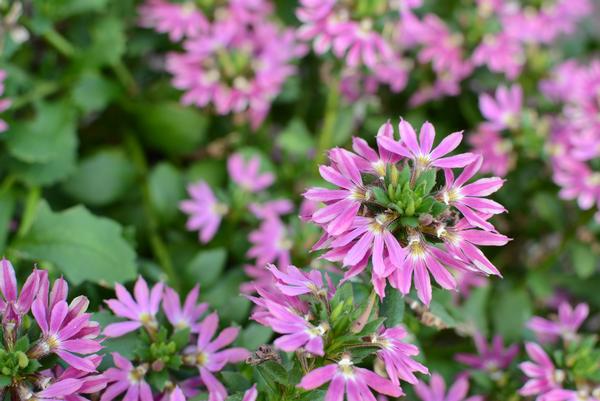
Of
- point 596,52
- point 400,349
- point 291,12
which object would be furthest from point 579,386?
point 596,52

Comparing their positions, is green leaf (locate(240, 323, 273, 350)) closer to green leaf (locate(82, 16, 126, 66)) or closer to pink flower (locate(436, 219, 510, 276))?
pink flower (locate(436, 219, 510, 276))

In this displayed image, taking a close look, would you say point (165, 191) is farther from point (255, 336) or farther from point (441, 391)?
point (441, 391)

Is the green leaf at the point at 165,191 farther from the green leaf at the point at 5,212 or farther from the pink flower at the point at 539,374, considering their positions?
the pink flower at the point at 539,374

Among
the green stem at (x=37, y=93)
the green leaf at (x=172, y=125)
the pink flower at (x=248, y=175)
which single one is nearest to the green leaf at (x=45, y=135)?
the green stem at (x=37, y=93)

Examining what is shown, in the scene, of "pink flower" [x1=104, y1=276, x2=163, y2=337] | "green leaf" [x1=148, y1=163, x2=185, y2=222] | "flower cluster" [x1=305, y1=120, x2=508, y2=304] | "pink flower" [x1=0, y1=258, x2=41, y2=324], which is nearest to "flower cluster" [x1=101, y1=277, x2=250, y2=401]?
"pink flower" [x1=104, y1=276, x2=163, y2=337]

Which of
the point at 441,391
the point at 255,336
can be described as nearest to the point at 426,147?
the point at 255,336

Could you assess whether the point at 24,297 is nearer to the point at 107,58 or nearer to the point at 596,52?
the point at 107,58
